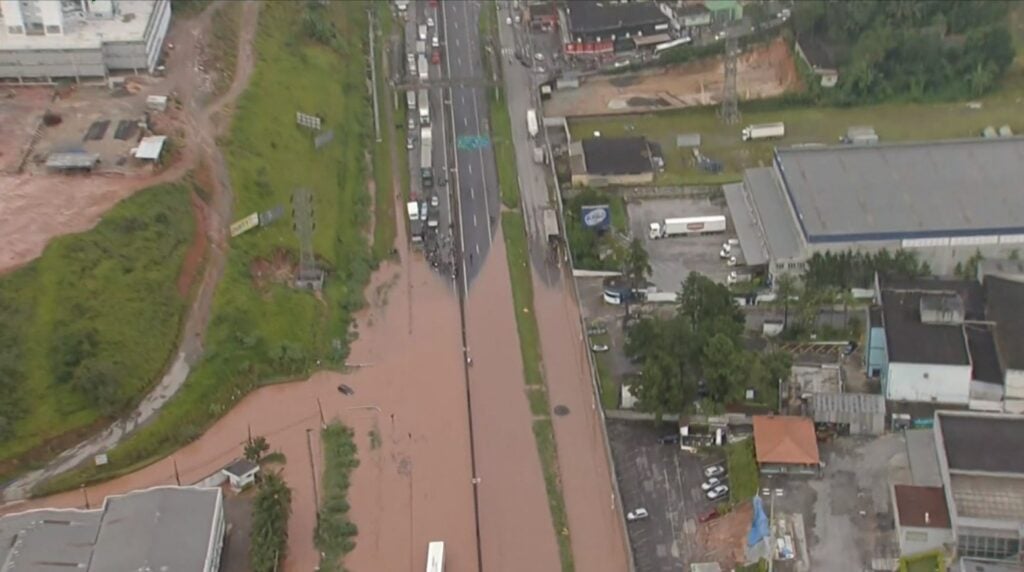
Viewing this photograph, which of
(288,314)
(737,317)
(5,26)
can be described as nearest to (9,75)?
(5,26)

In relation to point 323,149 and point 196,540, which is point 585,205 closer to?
point 323,149

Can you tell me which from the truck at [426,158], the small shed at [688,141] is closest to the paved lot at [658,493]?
the truck at [426,158]

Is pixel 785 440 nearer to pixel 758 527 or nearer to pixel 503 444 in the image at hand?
pixel 758 527

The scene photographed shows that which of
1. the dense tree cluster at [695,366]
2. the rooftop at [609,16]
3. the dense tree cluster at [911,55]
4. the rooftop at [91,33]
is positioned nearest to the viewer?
the dense tree cluster at [695,366]

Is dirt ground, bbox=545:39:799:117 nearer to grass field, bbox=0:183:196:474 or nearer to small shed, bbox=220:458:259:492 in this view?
grass field, bbox=0:183:196:474

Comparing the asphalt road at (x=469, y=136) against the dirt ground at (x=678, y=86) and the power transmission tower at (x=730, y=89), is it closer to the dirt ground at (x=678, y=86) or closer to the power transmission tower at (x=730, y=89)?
the dirt ground at (x=678, y=86)

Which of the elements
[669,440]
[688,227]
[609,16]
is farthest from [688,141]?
[669,440]

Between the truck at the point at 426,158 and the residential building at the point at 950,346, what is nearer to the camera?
the residential building at the point at 950,346
